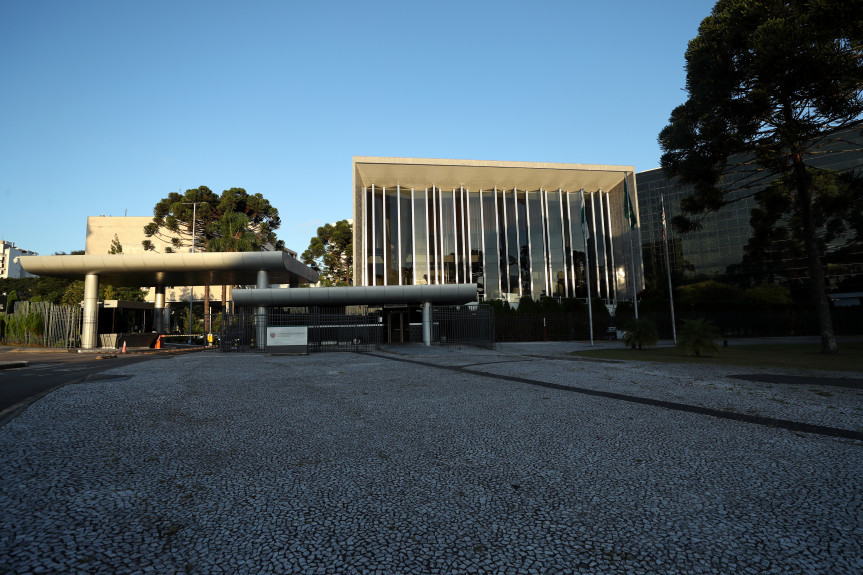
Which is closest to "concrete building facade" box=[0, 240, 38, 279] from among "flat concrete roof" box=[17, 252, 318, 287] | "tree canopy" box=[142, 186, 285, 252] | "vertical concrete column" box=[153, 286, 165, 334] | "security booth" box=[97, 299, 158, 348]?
"tree canopy" box=[142, 186, 285, 252]

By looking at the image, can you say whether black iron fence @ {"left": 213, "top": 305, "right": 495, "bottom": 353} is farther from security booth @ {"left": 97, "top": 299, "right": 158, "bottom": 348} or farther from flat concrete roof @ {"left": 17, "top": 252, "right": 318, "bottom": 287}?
security booth @ {"left": 97, "top": 299, "right": 158, "bottom": 348}

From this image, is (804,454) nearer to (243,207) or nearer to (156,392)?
(156,392)

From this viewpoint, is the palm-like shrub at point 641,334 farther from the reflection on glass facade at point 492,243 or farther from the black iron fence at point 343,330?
the reflection on glass facade at point 492,243

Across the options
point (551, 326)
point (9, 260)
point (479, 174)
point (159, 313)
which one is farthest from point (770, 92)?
point (9, 260)

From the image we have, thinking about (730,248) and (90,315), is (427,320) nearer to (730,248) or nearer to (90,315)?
(90,315)

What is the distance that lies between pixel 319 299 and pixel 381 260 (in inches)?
501

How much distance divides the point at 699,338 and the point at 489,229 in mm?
27291

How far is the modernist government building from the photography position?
3966 centimetres

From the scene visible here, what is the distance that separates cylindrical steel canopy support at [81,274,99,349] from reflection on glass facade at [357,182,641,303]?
760 inches

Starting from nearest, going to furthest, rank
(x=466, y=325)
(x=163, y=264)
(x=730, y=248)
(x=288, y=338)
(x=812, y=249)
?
1. (x=812, y=249)
2. (x=288, y=338)
3. (x=163, y=264)
4. (x=466, y=325)
5. (x=730, y=248)

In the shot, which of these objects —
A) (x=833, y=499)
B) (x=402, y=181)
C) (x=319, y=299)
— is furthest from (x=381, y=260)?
(x=833, y=499)

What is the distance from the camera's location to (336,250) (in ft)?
175

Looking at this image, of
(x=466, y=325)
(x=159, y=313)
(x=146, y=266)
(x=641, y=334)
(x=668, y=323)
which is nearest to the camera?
(x=641, y=334)

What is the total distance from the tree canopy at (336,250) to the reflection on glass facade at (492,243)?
1165 cm
